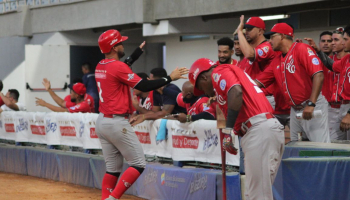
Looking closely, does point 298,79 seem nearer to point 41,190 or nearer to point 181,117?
point 181,117

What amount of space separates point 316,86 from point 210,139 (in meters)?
1.61

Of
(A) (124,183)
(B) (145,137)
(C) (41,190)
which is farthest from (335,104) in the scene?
(C) (41,190)

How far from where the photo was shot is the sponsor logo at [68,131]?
1090cm

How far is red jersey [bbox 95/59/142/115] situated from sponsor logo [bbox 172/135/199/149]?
41.3 inches

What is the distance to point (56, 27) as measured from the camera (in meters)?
19.4

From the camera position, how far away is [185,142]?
8.26 m

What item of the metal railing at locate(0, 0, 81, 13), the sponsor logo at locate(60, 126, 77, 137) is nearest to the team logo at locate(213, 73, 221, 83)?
the sponsor logo at locate(60, 126, 77, 137)

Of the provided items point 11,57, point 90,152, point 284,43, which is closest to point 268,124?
point 284,43

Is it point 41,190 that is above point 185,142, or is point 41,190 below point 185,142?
below

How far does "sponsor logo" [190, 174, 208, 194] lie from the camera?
25.1 feet

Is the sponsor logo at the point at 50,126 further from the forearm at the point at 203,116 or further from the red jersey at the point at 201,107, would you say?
the forearm at the point at 203,116

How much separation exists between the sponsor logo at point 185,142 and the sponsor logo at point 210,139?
195 mm

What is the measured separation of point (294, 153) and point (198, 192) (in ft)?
4.81

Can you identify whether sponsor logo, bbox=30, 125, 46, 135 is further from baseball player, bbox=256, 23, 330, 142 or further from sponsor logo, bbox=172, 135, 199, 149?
baseball player, bbox=256, 23, 330, 142
